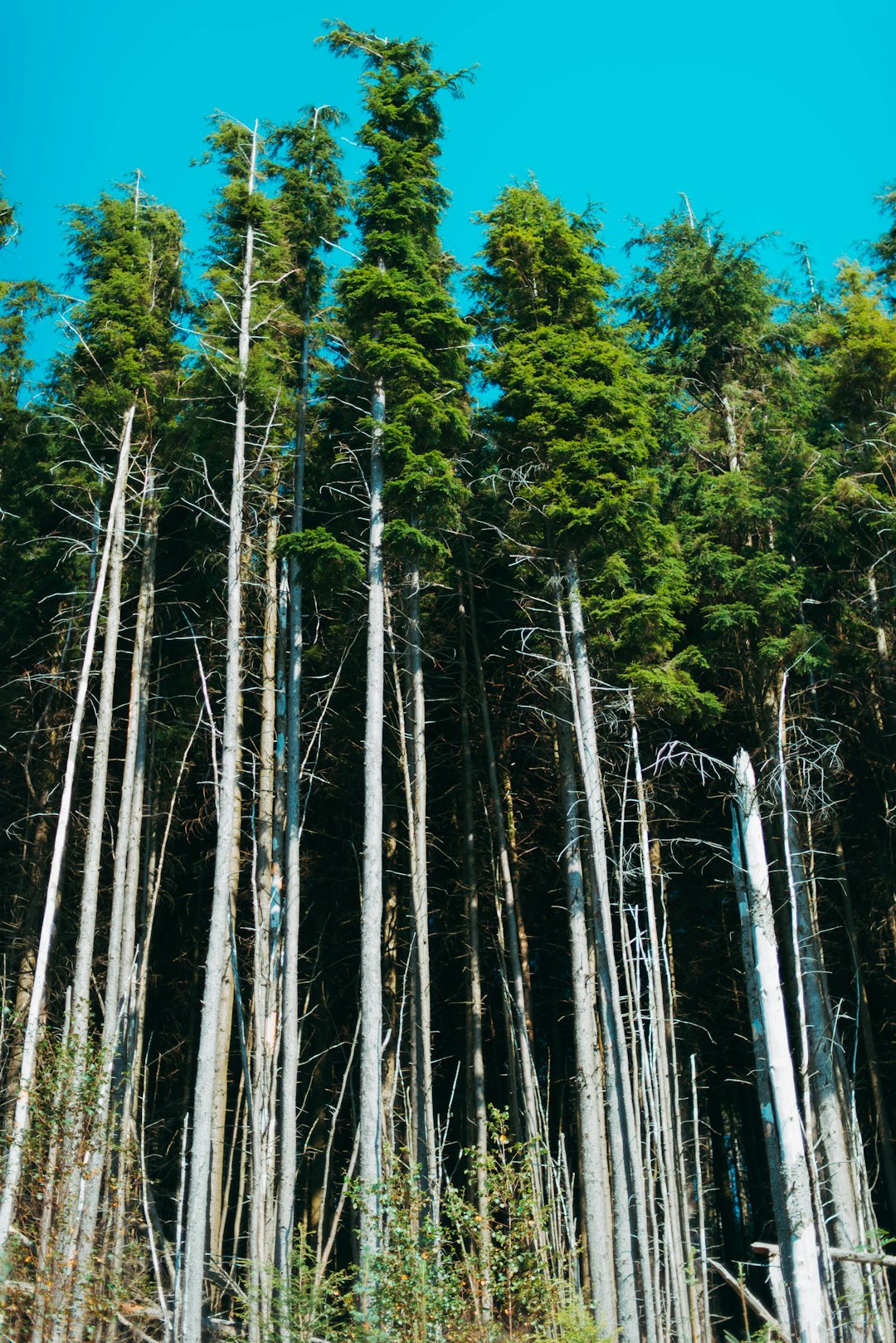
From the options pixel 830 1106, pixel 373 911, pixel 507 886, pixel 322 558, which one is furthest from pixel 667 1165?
pixel 322 558

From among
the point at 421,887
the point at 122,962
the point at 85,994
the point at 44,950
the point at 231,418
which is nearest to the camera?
the point at 44,950

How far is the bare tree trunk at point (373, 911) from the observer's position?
9.34 metres

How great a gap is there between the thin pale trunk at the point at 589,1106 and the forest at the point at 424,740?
2.2 inches

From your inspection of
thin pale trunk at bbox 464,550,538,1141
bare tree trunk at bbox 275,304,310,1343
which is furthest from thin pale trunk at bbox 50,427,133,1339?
Answer: thin pale trunk at bbox 464,550,538,1141

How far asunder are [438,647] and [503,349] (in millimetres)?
4377

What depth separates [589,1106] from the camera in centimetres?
1199

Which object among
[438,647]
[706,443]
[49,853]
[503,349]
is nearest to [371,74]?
[503,349]

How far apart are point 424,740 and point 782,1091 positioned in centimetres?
834

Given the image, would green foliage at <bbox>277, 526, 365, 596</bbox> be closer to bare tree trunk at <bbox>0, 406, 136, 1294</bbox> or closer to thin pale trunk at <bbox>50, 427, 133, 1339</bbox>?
bare tree trunk at <bbox>0, 406, 136, 1294</bbox>

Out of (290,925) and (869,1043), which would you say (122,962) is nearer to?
(290,925)

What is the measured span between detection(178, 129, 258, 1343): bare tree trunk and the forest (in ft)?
0.18

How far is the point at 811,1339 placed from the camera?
716cm

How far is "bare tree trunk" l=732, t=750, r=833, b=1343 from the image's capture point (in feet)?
24.2

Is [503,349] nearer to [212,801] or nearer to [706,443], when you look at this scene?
[706,443]
